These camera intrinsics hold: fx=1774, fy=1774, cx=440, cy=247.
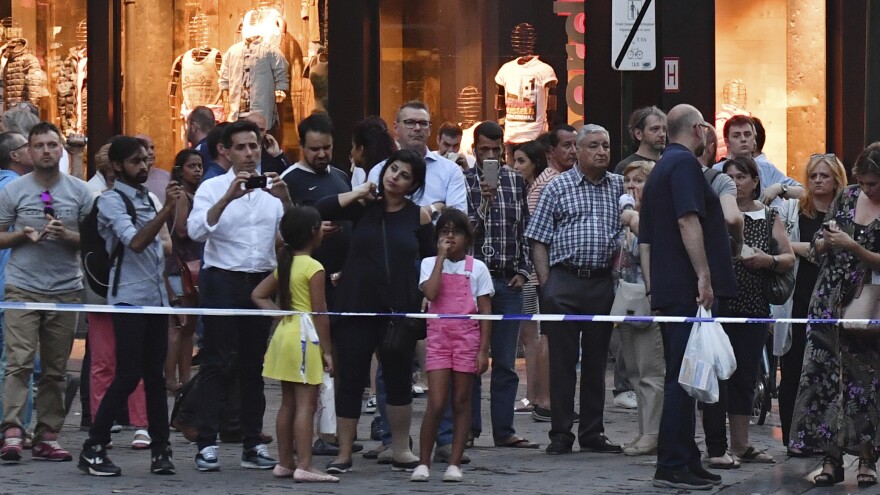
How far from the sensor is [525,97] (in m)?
17.5

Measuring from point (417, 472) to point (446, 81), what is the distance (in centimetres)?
815

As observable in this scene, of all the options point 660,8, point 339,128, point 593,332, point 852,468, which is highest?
point 660,8

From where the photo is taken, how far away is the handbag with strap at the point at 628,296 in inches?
456

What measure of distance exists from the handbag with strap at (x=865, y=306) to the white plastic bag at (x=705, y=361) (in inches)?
31.2

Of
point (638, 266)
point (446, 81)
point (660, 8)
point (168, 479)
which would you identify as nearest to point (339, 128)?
point (446, 81)

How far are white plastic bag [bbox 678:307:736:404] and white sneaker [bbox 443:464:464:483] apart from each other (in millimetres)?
1375

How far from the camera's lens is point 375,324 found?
10.4 m

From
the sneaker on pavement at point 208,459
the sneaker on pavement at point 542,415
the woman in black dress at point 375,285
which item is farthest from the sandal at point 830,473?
the sneaker on pavement at point 208,459

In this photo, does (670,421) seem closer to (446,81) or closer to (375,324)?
(375,324)

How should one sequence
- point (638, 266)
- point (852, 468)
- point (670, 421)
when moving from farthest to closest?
point (638, 266), point (852, 468), point (670, 421)

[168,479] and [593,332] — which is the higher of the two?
[593,332]

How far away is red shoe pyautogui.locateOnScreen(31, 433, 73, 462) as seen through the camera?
10875mm

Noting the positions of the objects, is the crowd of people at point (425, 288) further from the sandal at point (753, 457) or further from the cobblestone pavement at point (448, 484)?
the cobblestone pavement at point (448, 484)

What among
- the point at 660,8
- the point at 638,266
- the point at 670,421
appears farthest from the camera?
the point at 660,8
